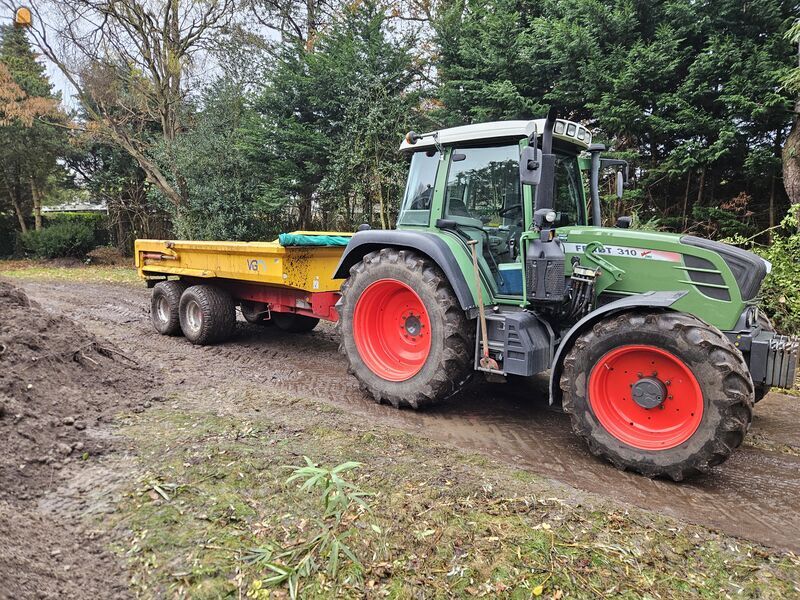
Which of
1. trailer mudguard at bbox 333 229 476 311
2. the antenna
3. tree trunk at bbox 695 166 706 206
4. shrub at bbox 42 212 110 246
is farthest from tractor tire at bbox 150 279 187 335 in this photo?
shrub at bbox 42 212 110 246

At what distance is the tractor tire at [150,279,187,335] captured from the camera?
275 inches

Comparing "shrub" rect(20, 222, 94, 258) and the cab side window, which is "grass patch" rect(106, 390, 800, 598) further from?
"shrub" rect(20, 222, 94, 258)

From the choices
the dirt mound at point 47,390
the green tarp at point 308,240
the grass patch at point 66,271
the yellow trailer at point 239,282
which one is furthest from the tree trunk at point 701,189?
the grass patch at point 66,271

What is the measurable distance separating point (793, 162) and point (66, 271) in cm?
1809

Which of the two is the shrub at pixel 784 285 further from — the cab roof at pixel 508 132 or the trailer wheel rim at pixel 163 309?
the trailer wheel rim at pixel 163 309

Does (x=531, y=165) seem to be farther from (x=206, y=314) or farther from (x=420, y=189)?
(x=206, y=314)

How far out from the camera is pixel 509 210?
4121 mm

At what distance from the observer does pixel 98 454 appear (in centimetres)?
340

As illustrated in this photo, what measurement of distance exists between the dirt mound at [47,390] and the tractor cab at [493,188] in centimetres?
309

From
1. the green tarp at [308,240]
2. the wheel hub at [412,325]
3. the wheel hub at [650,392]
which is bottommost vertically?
the wheel hub at [650,392]

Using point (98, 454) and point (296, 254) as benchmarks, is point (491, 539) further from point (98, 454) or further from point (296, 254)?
point (296, 254)

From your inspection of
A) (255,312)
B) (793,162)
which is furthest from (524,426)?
(793,162)

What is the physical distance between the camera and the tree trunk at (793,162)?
22.6 feet

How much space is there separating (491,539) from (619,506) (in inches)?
33.8
